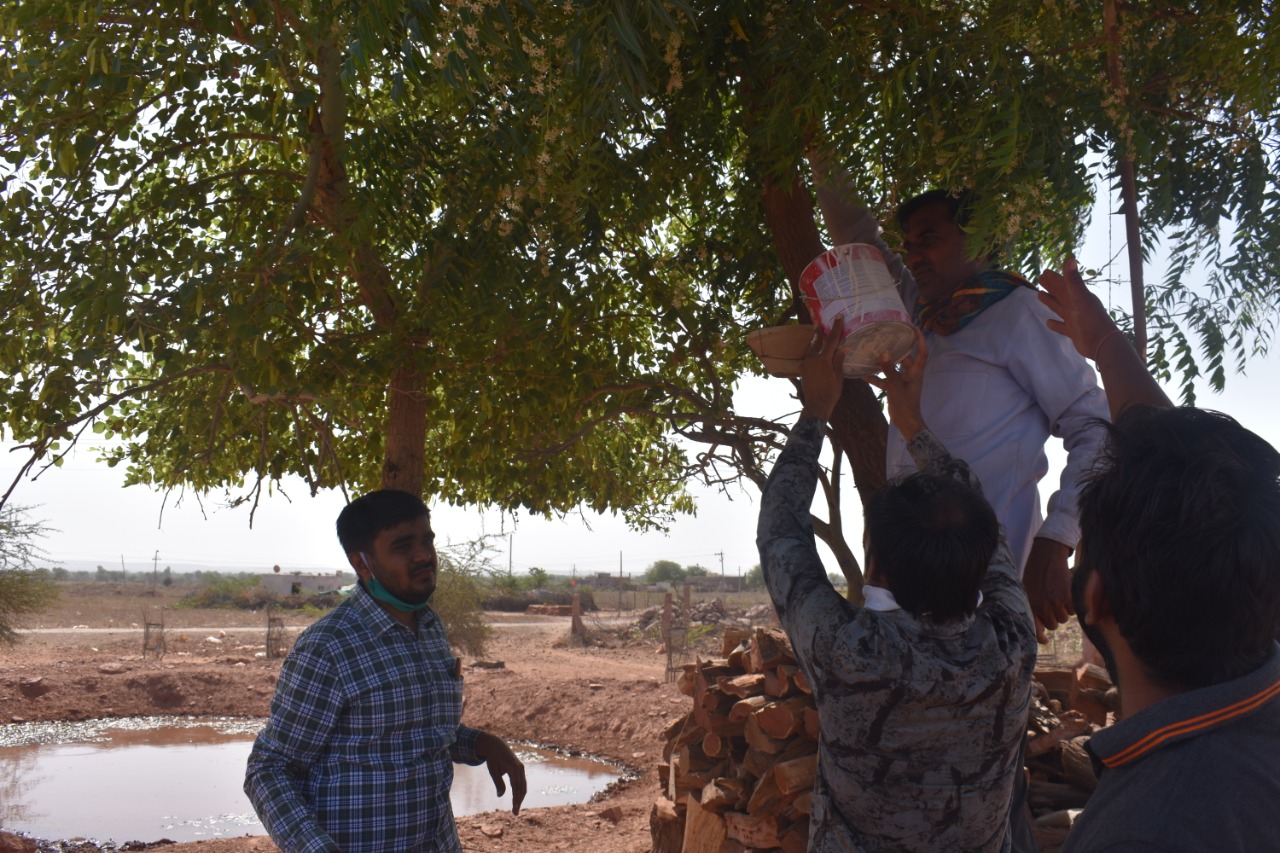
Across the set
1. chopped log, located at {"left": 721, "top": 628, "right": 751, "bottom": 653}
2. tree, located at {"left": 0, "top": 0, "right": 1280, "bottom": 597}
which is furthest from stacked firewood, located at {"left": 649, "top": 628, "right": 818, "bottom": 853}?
tree, located at {"left": 0, "top": 0, "right": 1280, "bottom": 597}

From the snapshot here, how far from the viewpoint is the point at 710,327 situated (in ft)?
19.0

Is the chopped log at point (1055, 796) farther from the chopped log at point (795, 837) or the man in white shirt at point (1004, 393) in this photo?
the man in white shirt at point (1004, 393)

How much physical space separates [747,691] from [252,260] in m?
3.50

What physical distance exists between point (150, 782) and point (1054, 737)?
11.8 m

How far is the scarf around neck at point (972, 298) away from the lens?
9.37ft

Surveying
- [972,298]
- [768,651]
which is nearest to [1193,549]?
[972,298]

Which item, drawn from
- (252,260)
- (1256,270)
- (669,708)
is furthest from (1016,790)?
(669,708)

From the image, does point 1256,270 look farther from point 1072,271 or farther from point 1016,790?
point 1016,790

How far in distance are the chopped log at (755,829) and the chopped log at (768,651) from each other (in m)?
0.81

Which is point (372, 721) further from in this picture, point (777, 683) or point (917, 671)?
point (777, 683)

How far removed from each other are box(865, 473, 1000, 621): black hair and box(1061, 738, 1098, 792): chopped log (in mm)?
3467

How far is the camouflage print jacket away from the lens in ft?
6.96

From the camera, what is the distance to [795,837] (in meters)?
5.24

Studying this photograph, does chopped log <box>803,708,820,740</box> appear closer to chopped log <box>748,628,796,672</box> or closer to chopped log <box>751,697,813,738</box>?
chopped log <box>751,697,813,738</box>
